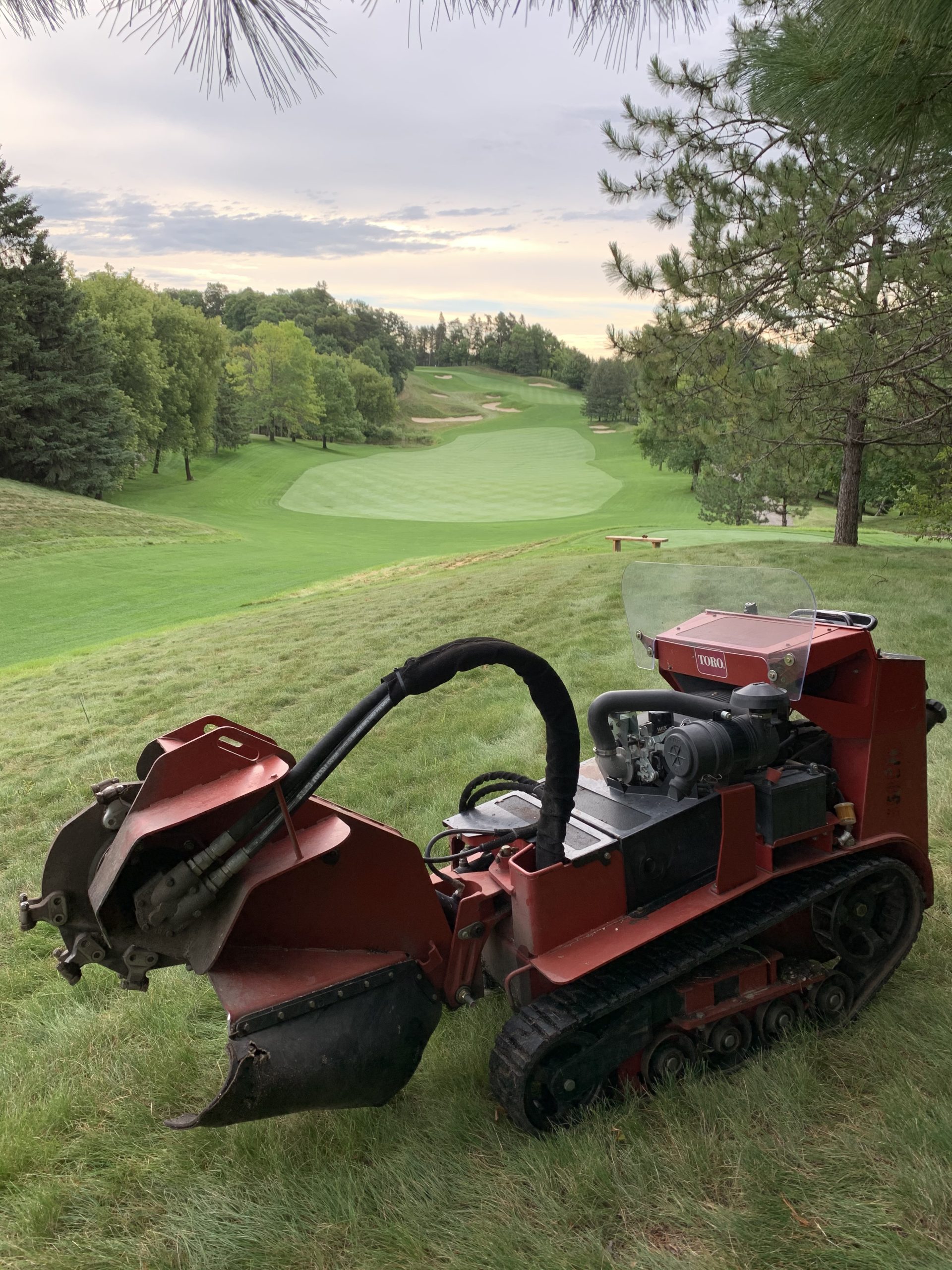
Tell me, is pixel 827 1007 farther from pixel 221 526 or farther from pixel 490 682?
pixel 221 526

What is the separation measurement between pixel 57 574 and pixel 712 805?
19.7 meters

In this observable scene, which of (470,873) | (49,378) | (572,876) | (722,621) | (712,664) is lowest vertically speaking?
(470,873)

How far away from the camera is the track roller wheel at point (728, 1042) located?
296 cm

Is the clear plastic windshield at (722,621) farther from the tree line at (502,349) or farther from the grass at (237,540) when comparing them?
the tree line at (502,349)

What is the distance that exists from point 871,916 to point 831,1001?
0.41 metres

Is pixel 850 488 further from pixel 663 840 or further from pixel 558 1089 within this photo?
pixel 558 1089

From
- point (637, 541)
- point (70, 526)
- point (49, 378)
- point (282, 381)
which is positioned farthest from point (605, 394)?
point (637, 541)

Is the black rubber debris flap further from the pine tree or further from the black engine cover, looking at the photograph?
the pine tree

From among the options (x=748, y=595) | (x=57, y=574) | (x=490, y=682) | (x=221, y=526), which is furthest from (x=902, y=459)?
(x=221, y=526)

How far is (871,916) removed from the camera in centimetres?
339

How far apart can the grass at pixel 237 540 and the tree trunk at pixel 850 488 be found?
5.72ft

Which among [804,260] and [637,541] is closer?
[804,260]

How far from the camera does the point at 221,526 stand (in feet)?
111

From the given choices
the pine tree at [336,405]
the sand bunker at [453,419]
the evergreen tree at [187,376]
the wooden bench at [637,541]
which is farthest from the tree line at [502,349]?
the wooden bench at [637,541]
